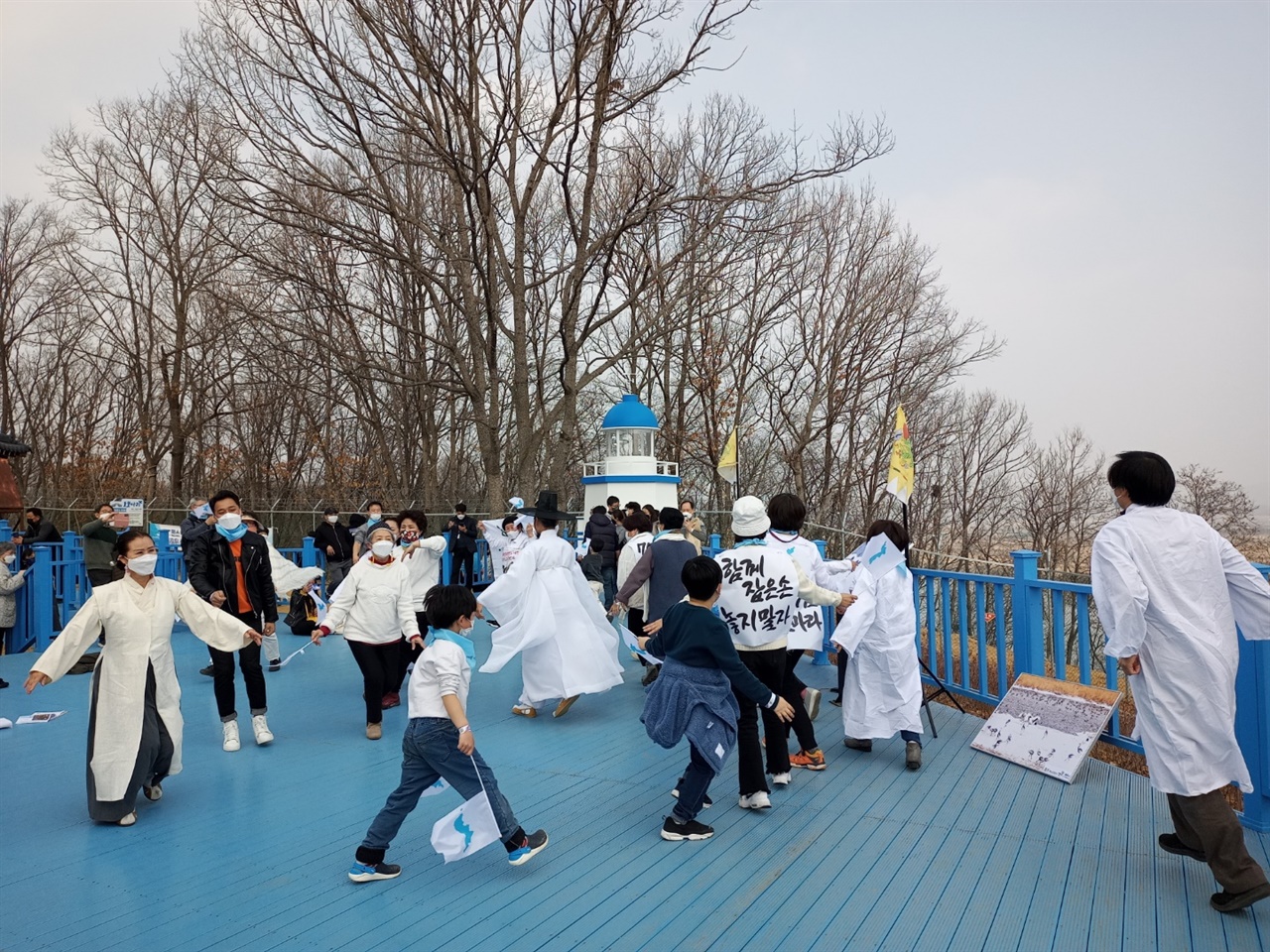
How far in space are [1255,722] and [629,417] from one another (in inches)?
740

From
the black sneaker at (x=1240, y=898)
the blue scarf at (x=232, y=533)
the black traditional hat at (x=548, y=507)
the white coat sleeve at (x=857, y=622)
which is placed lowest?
the black sneaker at (x=1240, y=898)

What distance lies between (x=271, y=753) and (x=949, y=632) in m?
5.76

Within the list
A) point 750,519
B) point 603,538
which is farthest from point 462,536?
point 750,519

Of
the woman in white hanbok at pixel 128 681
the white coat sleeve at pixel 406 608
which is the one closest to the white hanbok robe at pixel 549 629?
the white coat sleeve at pixel 406 608

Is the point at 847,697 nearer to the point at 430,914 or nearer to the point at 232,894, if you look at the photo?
the point at 430,914

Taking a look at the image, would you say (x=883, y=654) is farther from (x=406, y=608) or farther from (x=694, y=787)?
(x=406, y=608)

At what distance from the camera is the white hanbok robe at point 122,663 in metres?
4.95

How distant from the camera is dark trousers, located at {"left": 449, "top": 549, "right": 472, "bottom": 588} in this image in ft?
51.0

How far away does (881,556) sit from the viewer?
20.7 ft

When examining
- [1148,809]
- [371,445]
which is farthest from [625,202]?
[1148,809]

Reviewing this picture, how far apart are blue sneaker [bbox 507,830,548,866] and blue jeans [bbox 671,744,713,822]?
2.47 feet

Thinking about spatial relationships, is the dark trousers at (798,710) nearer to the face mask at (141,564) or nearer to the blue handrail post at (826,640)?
the face mask at (141,564)

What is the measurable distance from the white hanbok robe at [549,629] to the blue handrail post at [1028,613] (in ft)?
11.1

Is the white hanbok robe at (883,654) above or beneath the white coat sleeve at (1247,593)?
beneath
